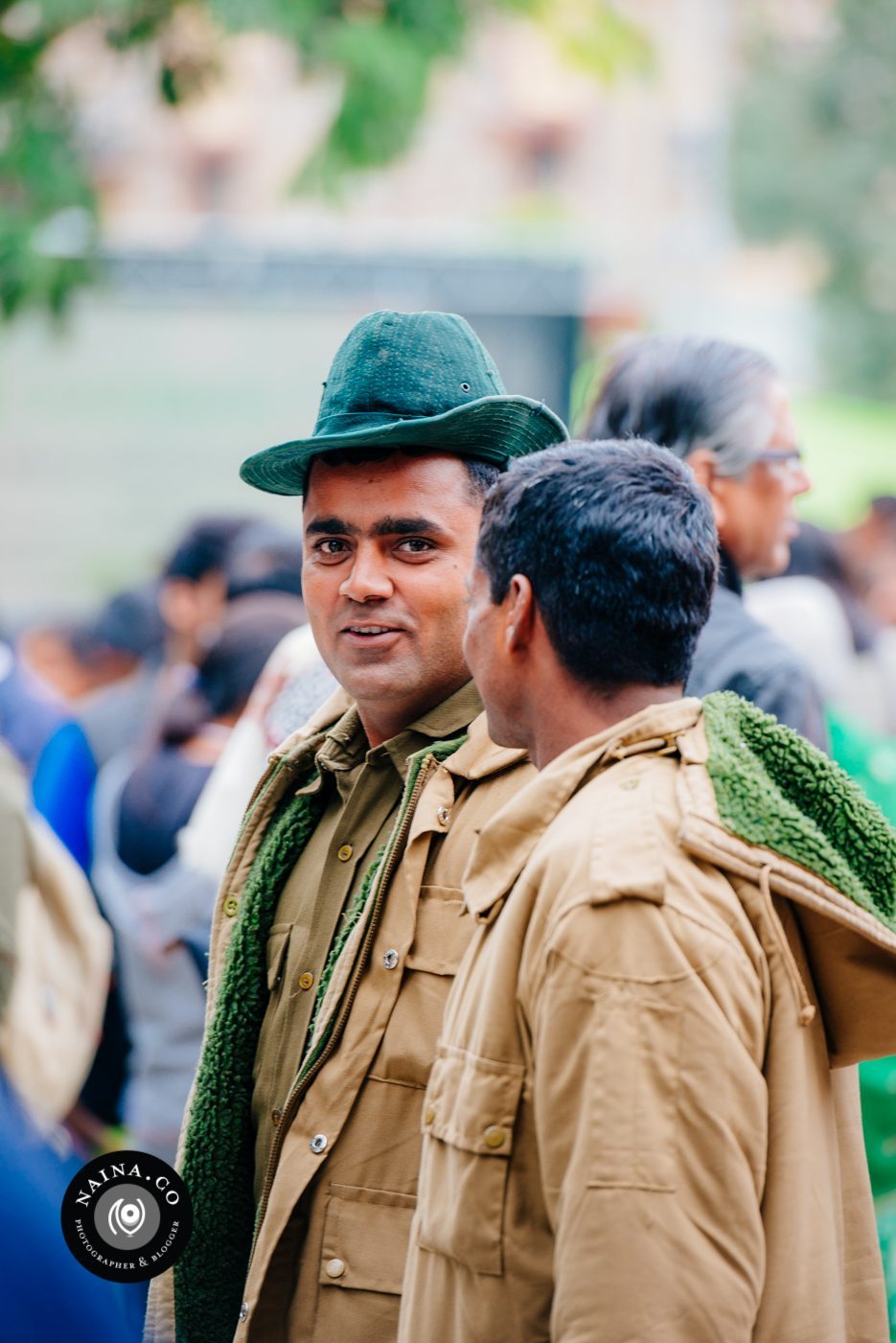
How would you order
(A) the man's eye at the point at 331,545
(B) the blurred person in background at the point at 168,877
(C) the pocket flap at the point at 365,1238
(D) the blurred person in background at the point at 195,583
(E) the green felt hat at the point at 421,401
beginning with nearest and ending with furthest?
(C) the pocket flap at the point at 365,1238
(E) the green felt hat at the point at 421,401
(A) the man's eye at the point at 331,545
(B) the blurred person in background at the point at 168,877
(D) the blurred person in background at the point at 195,583

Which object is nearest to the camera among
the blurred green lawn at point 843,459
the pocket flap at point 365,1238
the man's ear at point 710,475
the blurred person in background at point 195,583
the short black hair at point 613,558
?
the short black hair at point 613,558

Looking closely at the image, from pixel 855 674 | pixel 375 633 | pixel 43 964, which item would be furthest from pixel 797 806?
pixel 855 674

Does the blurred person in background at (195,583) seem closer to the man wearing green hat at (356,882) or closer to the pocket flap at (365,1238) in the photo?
the man wearing green hat at (356,882)

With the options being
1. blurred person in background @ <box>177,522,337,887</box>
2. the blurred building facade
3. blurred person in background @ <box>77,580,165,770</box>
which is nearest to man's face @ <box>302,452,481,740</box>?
blurred person in background @ <box>177,522,337,887</box>

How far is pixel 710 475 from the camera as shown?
340 cm

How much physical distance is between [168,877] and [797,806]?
9.36 feet

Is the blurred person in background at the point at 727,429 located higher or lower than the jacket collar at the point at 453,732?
higher

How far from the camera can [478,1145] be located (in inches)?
71.2

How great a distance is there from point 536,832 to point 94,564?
31.9 feet

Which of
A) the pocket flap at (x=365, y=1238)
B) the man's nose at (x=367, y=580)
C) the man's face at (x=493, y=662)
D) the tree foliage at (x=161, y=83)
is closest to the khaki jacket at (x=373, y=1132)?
the pocket flap at (x=365, y=1238)

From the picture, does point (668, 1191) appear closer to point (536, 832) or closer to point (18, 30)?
point (536, 832)

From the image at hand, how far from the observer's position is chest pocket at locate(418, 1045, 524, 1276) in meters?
1.80

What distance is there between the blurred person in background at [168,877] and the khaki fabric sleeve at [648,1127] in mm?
2570

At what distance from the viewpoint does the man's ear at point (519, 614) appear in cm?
197
